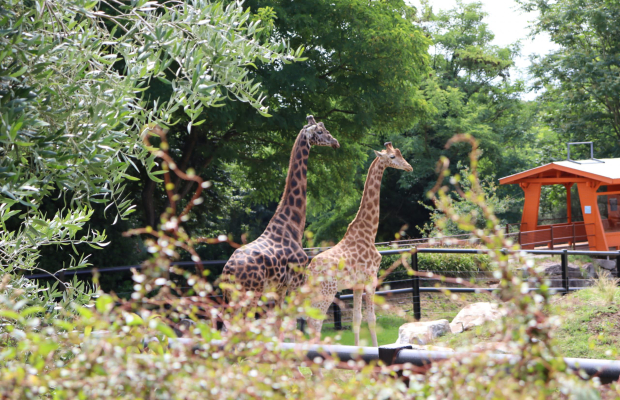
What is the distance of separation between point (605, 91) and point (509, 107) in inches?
227

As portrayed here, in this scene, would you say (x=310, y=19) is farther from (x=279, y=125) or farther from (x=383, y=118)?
(x=383, y=118)

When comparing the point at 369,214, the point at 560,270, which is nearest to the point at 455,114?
the point at 560,270

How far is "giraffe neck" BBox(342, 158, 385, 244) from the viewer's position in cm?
561

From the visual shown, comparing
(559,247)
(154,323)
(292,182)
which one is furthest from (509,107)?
(154,323)

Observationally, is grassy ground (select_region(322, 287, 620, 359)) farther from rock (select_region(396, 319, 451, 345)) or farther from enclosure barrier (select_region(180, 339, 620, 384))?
enclosure barrier (select_region(180, 339, 620, 384))

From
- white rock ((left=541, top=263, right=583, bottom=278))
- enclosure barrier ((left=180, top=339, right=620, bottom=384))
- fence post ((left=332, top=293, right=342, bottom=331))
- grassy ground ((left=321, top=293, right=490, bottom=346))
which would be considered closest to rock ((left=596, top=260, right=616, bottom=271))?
white rock ((left=541, top=263, right=583, bottom=278))

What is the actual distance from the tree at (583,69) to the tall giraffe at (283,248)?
2255cm

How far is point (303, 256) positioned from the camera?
465cm

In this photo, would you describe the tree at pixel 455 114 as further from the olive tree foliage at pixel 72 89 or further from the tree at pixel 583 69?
the olive tree foliage at pixel 72 89

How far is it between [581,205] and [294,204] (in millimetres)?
14690

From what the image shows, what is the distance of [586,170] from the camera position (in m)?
16.3

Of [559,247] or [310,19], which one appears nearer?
[310,19]

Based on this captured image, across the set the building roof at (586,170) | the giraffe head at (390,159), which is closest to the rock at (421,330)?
the giraffe head at (390,159)

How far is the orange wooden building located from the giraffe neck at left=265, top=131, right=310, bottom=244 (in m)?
12.7
